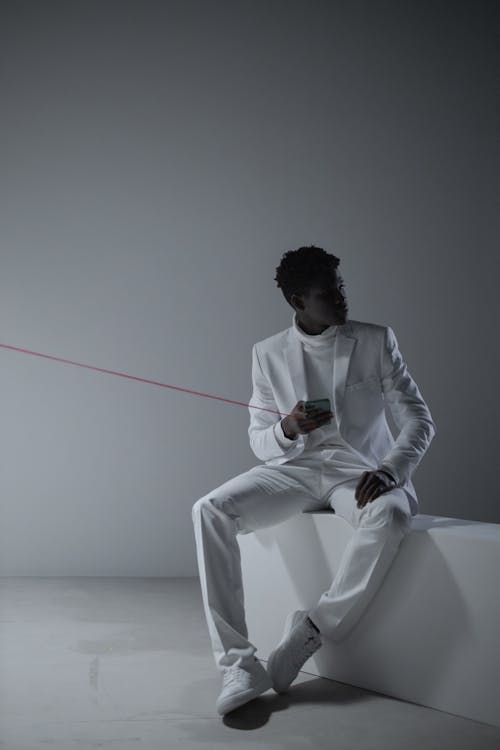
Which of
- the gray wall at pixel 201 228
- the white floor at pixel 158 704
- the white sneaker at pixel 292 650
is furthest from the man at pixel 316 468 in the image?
the gray wall at pixel 201 228

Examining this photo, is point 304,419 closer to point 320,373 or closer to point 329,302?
point 320,373

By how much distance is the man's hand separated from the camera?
7.63ft

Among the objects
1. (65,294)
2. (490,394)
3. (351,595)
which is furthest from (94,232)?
(351,595)

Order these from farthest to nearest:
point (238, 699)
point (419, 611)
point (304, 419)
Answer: point (304, 419) < point (419, 611) < point (238, 699)

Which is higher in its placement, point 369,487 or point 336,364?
point 336,364

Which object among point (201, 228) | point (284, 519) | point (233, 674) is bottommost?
point (233, 674)

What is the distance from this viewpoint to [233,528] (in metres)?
2.40

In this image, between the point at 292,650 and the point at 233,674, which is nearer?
the point at 233,674

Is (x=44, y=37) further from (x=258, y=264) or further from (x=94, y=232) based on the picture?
(x=258, y=264)

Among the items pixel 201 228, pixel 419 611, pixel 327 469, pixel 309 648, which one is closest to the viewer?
pixel 419 611

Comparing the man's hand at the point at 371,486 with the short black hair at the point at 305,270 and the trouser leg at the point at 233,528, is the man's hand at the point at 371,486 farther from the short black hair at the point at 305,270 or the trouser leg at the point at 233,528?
the short black hair at the point at 305,270

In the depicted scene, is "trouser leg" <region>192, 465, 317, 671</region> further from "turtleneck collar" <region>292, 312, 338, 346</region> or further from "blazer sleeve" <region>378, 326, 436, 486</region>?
"turtleneck collar" <region>292, 312, 338, 346</region>

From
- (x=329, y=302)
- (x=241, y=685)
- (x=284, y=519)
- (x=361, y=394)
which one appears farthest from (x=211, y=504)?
(x=329, y=302)

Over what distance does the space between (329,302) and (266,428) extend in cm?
47
